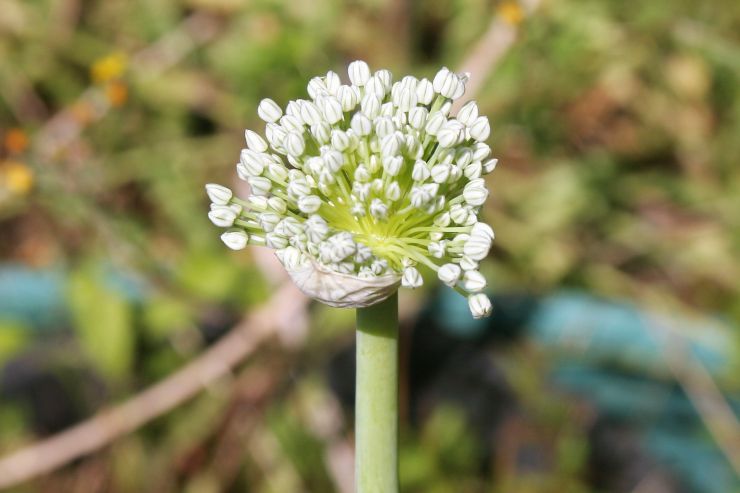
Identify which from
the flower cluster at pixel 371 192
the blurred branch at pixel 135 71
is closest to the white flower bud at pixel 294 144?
the flower cluster at pixel 371 192

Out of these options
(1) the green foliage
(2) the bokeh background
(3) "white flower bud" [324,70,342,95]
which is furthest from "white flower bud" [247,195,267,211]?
(1) the green foliage

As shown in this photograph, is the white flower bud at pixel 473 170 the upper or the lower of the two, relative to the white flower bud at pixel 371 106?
lower

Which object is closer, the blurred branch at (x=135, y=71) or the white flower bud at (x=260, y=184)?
the white flower bud at (x=260, y=184)

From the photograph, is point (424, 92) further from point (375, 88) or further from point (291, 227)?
point (291, 227)

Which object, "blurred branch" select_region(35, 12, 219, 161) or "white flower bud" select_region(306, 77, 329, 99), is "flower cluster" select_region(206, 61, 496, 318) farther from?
"blurred branch" select_region(35, 12, 219, 161)

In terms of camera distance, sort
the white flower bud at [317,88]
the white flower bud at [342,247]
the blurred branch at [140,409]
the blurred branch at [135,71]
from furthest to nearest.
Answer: the blurred branch at [135,71] → the blurred branch at [140,409] → the white flower bud at [317,88] → the white flower bud at [342,247]

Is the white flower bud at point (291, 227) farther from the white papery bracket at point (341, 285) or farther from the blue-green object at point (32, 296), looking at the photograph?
the blue-green object at point (32, 296)

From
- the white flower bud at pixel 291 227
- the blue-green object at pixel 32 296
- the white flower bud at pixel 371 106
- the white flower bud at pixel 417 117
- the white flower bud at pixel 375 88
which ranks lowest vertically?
the white flower bud at pixel 291 227

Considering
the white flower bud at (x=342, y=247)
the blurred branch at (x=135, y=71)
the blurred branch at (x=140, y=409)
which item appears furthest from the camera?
the blurred branch at (x=135, y=71)
